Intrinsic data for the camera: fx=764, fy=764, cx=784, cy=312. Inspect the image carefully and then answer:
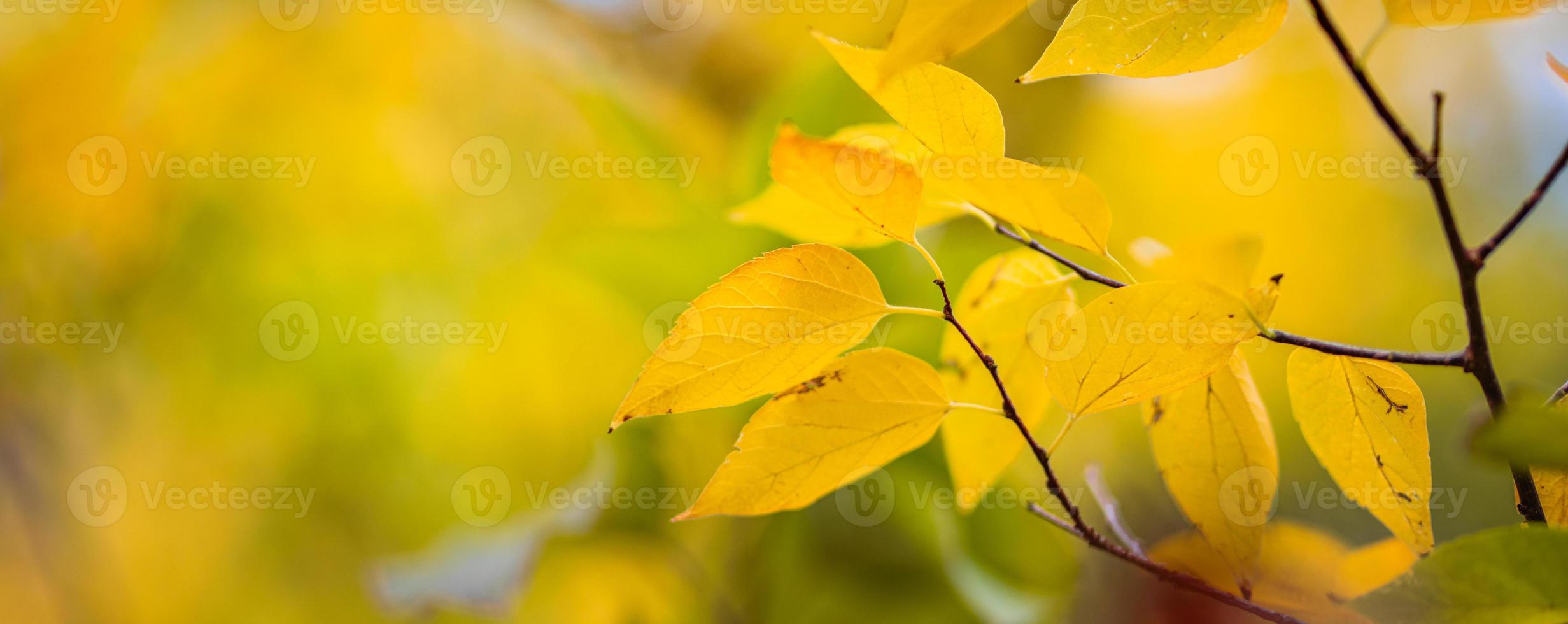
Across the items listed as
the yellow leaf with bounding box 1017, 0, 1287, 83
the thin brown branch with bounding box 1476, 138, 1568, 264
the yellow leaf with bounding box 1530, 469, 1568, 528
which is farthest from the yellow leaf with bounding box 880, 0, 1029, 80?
the yellow leaf with bounding box 1530, 469, 1568, 528

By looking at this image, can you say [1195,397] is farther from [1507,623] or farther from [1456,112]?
[1456,112]

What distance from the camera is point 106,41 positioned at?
765 mm

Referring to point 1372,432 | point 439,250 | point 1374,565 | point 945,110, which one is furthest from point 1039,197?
point 439,250

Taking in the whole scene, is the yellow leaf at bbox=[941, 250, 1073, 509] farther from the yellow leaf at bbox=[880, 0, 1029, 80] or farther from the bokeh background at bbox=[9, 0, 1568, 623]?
the bokeh background at bbox=[9, 0, 1568, 623]

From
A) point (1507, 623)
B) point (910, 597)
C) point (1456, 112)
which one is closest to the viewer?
point (1507, 623)

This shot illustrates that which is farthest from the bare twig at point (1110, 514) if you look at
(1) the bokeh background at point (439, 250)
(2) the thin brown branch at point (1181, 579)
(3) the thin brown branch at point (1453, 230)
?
(1) the bokeh background at point (439, 250)

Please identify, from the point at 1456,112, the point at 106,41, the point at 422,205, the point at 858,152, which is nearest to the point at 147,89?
the point at 106,41

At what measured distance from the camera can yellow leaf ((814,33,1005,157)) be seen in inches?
9.7

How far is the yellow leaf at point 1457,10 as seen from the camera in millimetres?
192

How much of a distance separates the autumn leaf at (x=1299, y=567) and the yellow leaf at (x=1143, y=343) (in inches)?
3.9

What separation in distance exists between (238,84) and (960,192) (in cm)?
90

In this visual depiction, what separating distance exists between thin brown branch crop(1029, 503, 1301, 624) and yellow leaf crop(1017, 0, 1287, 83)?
0.15 metres

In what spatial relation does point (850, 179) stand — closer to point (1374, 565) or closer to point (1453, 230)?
point (1453, 230)

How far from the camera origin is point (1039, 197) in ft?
0.74
